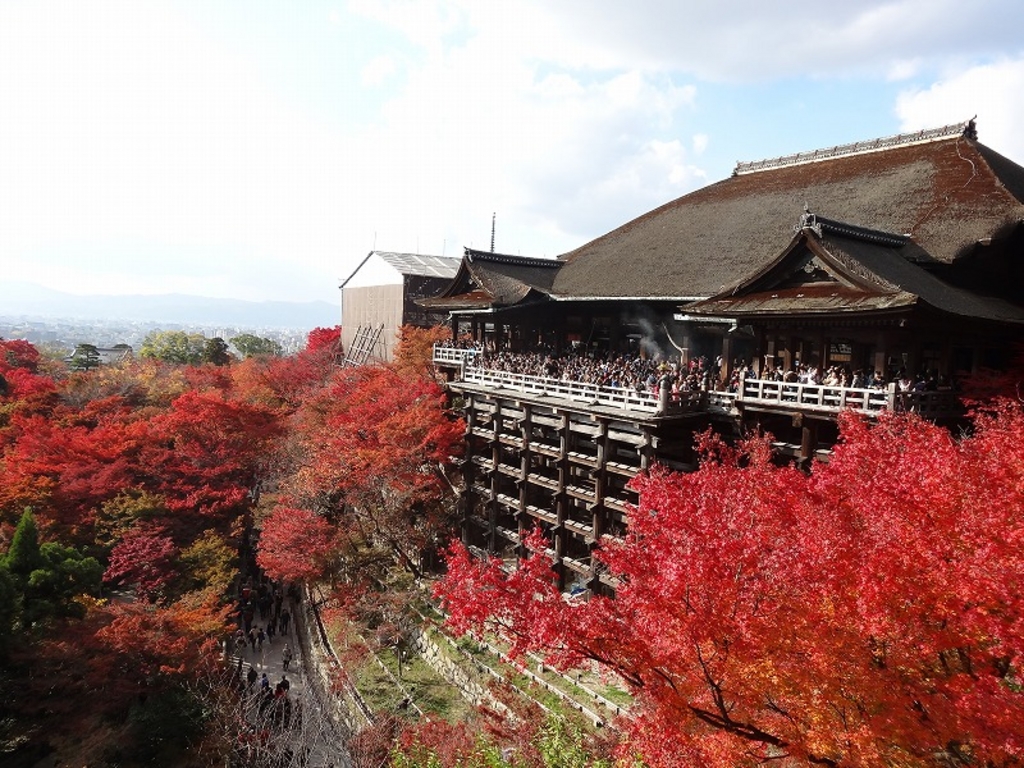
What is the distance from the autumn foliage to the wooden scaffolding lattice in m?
31.1

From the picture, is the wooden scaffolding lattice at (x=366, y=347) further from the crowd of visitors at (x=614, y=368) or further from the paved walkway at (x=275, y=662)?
the paved walkway at (x=275, y=662)

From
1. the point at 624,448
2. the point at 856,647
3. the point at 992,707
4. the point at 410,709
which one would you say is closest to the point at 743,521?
the point at 856,647

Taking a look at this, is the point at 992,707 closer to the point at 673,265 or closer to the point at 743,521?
the point at 743,521

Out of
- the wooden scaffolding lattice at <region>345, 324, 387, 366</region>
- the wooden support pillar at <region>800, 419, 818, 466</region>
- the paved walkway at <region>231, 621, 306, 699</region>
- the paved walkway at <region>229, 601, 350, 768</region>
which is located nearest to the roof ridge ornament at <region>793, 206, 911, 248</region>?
the wooden support pillar at <region>800, 419, 818, 466</region>

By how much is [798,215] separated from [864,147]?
6.20 meters

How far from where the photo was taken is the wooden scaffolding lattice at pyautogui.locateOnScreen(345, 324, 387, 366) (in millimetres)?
43062

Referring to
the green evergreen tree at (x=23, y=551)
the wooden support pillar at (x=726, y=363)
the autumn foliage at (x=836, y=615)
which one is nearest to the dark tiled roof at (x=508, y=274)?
the wooden support pillar at (x=726, y=363)

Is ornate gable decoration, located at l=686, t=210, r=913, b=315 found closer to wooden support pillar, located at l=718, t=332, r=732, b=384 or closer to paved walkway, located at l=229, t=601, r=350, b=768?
wooden support pillar, located at l=718, t=332, r=732, b=384

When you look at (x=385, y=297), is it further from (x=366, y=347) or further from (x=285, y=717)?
(x=285, y=717)

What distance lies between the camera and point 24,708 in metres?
16.9

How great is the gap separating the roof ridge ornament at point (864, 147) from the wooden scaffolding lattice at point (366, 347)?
24.7 meters

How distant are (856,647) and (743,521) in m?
3.17

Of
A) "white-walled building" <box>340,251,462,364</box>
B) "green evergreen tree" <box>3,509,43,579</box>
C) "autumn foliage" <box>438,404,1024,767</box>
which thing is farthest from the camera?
"white-walled building" <box>340,251,462,364</box>

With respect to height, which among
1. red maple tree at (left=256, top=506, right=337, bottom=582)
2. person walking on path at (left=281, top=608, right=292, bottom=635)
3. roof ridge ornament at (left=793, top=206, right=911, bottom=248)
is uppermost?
roof ridge ornament at (left=793, top=206, right=911, bottom=248)
